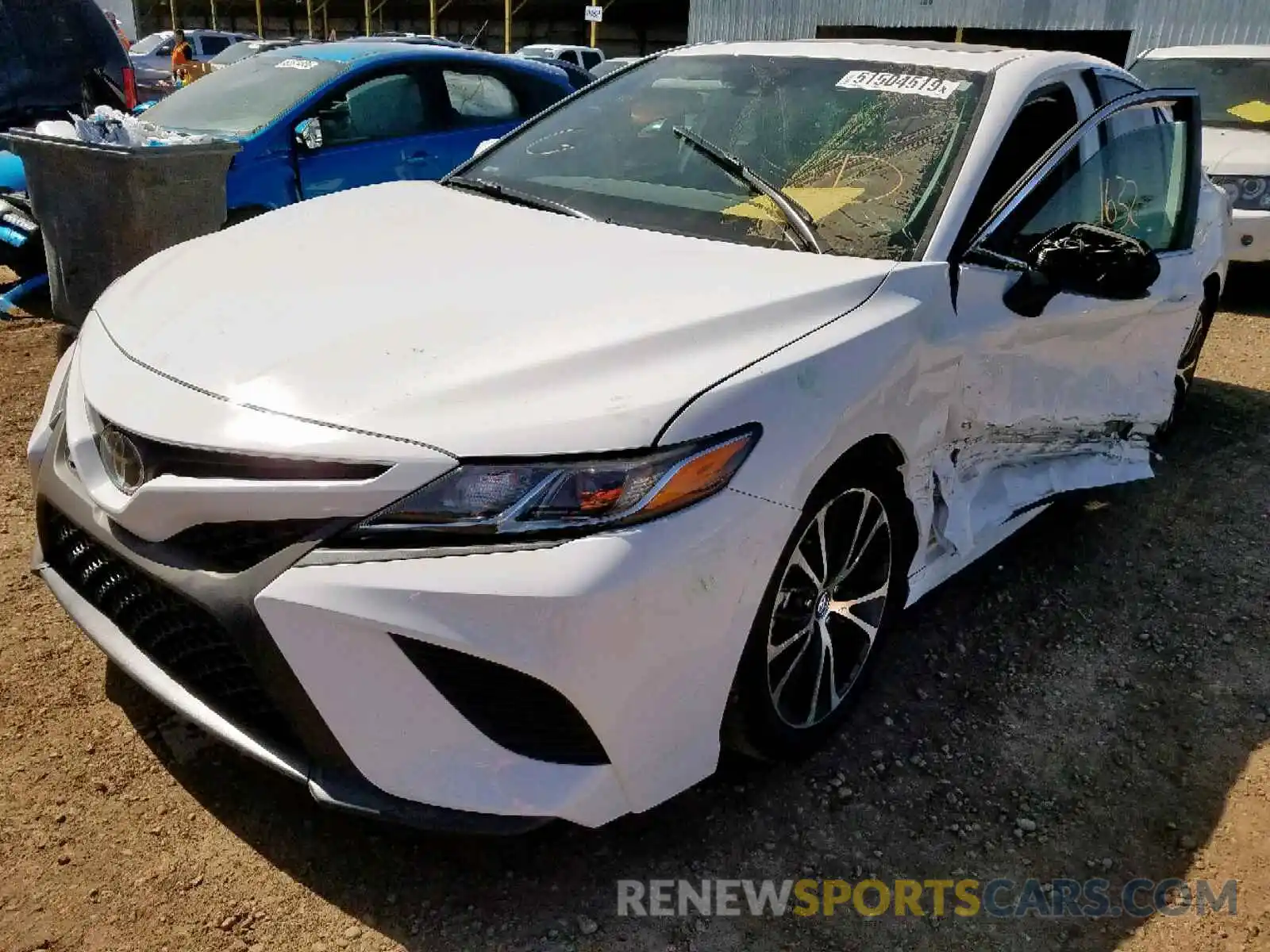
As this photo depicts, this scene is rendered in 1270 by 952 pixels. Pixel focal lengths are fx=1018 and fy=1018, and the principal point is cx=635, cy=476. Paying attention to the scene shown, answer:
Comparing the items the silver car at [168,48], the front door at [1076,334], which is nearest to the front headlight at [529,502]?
the front door at [1076,334]

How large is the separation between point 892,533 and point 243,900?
1.68 metres

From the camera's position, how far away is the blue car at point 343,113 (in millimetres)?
5648

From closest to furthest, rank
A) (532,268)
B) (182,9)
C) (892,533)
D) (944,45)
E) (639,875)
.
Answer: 1. (639,875)
2. (532,268)
3. (892,533)
4. (944,45)
5. (182,9)

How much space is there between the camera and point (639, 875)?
2162 millimetres

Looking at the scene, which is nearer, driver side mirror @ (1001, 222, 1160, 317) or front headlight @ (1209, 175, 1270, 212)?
driver side mirror @ (1001, 222, 1160, 317)

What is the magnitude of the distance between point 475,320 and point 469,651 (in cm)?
74

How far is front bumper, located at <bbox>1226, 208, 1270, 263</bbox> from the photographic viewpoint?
7.11 metres

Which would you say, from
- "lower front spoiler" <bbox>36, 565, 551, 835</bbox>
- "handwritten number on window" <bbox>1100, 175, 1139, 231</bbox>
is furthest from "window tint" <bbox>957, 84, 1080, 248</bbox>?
"lower front spoiler" <bbox>36, 565, 551, 835</bbox>

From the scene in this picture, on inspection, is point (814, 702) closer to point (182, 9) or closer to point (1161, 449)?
point (1161, 449)

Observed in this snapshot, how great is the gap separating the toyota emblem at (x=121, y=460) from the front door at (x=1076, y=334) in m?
1.91

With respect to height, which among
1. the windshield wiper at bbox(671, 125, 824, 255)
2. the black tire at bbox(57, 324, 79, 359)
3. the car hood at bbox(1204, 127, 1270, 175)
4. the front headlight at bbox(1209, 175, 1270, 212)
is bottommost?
the black tire at bbox(57, 324, 79, 359)

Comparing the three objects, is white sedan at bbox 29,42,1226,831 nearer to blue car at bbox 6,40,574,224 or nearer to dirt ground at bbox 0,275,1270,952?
dirt ground at bbox 0,275,1270,952

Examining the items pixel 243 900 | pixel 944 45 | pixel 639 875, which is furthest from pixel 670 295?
pixel 944 45

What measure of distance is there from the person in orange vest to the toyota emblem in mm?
18790
